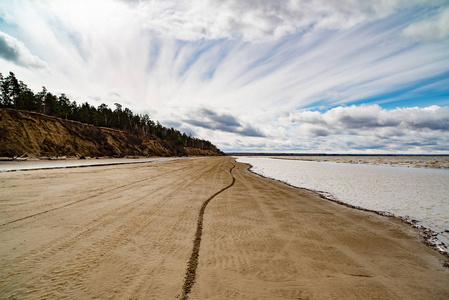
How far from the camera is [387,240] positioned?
18.5 feet

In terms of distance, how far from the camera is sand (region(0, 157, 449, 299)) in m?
3.16

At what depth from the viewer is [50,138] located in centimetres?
4103

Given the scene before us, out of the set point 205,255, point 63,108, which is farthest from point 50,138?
point 205,255

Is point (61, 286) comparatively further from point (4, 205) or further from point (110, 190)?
point (110, 190)

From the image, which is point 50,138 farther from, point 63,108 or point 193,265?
point 193,265

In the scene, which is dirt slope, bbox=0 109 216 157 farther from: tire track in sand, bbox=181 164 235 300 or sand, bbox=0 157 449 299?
tire track in sand, bbox=181 164 235 300

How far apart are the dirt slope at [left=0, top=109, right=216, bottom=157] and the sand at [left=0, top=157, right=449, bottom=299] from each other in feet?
A: 126

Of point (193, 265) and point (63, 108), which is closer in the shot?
point (193, 265)

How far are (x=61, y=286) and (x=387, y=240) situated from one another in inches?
306

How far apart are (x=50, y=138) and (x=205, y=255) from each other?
51.9m

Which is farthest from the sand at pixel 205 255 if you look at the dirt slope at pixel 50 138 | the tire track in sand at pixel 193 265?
the dirt slope at pixel 50 138

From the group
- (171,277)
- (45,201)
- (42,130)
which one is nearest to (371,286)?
(171,277)

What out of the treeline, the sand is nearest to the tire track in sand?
the sand

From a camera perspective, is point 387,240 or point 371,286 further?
point 387,240
